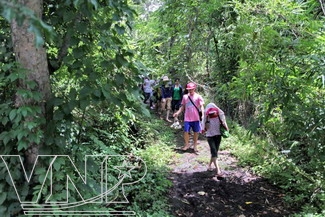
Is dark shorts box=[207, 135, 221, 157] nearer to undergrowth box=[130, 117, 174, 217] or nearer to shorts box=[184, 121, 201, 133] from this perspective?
undergrowth box=[130, 117, 174, 217]

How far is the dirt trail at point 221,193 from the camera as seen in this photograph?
488 centimetres

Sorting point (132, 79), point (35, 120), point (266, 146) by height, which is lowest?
point (266, 146)

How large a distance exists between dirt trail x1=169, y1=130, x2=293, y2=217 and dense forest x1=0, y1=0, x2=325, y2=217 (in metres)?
0.26

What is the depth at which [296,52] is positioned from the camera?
4570 millimetres

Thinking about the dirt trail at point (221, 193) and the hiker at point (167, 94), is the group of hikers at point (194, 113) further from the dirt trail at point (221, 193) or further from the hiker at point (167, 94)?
the dirt trail at point (221, 193)

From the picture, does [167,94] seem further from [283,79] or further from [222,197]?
[283,79]

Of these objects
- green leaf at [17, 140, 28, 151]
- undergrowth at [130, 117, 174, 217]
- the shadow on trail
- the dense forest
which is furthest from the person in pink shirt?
green leaf at [17, 140, 28, 151]

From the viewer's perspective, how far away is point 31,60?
2.65 m

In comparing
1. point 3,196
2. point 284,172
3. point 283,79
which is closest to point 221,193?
point 284,172

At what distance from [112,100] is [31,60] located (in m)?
0.75

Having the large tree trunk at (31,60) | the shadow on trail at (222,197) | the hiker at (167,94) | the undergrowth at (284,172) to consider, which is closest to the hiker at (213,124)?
the shadow on trail at (222,197)

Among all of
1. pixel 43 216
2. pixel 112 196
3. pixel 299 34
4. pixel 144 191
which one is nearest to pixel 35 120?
pixel 43 216

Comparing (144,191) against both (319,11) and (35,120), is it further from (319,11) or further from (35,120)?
(319,11)

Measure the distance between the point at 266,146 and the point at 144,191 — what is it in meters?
3.32
